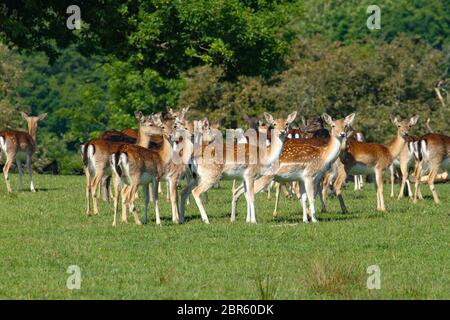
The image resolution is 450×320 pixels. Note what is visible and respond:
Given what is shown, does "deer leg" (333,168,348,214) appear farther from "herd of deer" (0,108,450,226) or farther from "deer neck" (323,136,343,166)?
"deer neck" (323,136,343,166)

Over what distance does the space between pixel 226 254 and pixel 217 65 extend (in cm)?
2305

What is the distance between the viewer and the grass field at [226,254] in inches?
438

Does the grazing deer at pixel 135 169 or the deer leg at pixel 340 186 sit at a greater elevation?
the grazing deer at pixel 135 169

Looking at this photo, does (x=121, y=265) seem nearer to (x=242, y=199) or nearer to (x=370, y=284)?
(x=370, y=284)

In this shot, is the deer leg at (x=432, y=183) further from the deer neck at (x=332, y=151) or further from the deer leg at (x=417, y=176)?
the deer neck at (x=332, y=151)

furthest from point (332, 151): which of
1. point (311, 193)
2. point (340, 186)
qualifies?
point (340, 186)

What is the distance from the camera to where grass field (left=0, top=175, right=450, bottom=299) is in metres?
11.1

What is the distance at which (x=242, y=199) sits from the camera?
21.0 meters

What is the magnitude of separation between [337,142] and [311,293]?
21.3 ft

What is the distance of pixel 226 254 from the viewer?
13.4 meters

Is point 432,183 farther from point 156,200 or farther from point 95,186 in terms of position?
point 156,200

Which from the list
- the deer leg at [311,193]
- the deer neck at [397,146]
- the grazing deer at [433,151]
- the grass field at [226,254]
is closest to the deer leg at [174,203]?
the grass field at [226,254]

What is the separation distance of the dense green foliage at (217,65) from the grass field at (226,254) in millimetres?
8417

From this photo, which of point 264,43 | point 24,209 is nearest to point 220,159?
point 24,209
